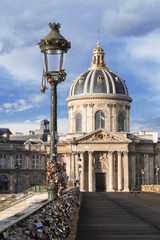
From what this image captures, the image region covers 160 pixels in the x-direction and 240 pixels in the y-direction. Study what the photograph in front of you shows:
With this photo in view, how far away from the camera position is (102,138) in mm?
92438

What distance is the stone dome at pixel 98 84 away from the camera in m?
101

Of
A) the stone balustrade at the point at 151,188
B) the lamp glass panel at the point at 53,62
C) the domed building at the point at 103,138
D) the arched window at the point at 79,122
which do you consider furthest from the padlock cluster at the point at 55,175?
the arched window at the point at 79,122

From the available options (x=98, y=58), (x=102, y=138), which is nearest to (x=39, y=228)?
(x=102, y=138)

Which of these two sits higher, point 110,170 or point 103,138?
point 103,138

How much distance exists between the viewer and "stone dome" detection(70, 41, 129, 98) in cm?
10088

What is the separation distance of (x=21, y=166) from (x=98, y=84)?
906 inches

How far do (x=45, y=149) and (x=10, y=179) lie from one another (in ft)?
34.0

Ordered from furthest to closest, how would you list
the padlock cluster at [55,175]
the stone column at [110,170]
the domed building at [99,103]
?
the domed building at [99,103]
the stone column at [110,170]
the padlock cluster at [55,175]

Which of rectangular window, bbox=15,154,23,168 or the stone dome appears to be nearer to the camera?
rectangular window, bbox=15,154,23,168

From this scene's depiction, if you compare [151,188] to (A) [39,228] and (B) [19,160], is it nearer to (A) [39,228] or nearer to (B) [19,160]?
(B) [19,160]

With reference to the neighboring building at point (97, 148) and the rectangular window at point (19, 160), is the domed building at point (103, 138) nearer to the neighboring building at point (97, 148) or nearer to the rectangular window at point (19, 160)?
the neighboring building at point (97, 148)

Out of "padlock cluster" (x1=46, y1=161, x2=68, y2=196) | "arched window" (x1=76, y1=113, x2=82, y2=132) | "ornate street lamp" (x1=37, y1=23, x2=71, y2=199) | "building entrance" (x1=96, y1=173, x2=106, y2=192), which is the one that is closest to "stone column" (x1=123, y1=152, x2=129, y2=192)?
"building entrance" (x1=96, y1=173, x2=106, y2=192)

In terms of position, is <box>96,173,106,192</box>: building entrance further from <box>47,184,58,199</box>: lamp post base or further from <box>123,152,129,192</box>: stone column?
<box>47,184,58,199</box>: lamp post base

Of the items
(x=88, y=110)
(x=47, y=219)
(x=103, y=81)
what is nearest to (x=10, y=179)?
(x=88, y=110)
